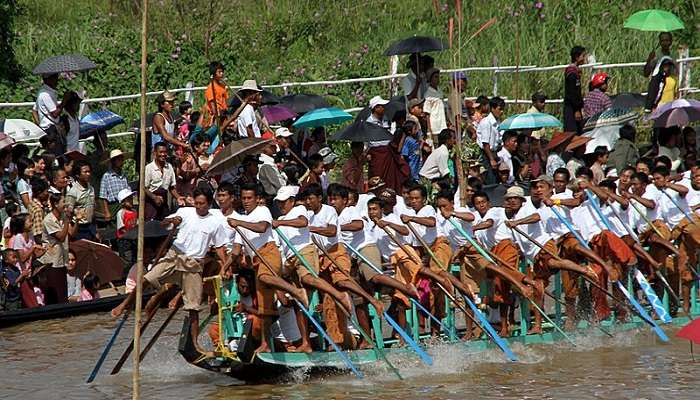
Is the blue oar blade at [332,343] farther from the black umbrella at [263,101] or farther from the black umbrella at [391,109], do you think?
the black umbrella at [391,109]

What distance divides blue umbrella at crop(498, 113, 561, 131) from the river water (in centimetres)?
456

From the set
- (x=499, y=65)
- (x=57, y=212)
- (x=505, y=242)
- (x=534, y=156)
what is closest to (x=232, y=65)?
(x=499, y=65)

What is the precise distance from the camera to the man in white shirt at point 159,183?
59.2 ft

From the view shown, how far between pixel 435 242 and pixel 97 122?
19.4 feet

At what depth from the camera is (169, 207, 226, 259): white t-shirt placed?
13719mm

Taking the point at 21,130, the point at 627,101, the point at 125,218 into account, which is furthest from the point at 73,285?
the point at 627,101

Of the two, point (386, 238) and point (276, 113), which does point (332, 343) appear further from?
point (276, 113)

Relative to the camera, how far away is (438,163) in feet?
64.3

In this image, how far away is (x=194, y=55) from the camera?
956 inches

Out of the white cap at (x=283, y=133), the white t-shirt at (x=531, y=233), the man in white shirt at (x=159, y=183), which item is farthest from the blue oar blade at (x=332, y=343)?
the white cap at (x=283, y=133)

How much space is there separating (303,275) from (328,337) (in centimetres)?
58

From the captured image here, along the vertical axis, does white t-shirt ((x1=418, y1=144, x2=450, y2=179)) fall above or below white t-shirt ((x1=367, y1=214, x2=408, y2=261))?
above

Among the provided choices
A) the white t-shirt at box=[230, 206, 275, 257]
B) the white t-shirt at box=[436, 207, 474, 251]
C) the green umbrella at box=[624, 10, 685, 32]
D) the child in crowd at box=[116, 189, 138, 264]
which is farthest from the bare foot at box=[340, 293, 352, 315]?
the green umbrella at box=[624, 10, 685, 32]

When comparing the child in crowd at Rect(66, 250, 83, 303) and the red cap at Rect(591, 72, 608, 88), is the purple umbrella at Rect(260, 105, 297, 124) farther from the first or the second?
the red cap at Rect(591, 72, 608, 88)
